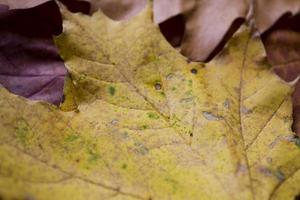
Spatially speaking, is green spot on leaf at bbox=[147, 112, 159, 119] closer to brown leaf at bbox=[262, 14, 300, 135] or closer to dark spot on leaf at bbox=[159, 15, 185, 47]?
dark spot on leaf at bbox=[159, 15, 185, 47]

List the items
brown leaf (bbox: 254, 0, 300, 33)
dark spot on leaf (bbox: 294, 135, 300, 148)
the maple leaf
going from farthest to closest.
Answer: brown leaf (bbox: 254, 0, 300, 33), dark spot on leaf (bbox: 294, 135, 300, 148), the maple leaf

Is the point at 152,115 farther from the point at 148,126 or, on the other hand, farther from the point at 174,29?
the point at 174,29

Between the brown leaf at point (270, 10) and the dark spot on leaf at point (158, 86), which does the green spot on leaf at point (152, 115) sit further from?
the brown leaf at point (270, 10)

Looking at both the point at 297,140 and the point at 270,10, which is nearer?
the point at 297,140

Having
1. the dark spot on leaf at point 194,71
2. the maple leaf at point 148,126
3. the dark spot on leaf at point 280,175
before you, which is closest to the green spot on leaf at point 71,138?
the maple leaf at point 148,126

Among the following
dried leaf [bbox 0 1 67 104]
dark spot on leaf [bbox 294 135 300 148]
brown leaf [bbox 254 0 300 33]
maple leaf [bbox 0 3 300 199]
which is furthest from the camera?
brown leaf [bbox 254 0 300 33]

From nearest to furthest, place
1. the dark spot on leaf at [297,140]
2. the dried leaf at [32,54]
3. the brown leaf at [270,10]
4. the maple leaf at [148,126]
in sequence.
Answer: the maple leaf at [148,126]
the dark spot on leaf at [297,140]
the dried leaf at [32,54]
the brown leaf at [270,10]

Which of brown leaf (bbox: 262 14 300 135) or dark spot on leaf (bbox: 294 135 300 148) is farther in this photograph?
brown leaf (bbox: 262 14 300 135)

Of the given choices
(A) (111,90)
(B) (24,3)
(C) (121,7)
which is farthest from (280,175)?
(B) (24,3)

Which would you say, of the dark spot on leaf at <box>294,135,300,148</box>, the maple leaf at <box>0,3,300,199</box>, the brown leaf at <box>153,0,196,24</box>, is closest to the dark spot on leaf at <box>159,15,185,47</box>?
the brown leaf at <box>153,0,196,24</box>

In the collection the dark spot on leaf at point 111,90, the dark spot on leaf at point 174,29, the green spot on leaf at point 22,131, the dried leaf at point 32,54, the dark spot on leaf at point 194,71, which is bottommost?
the dried leaf at point 32,54
